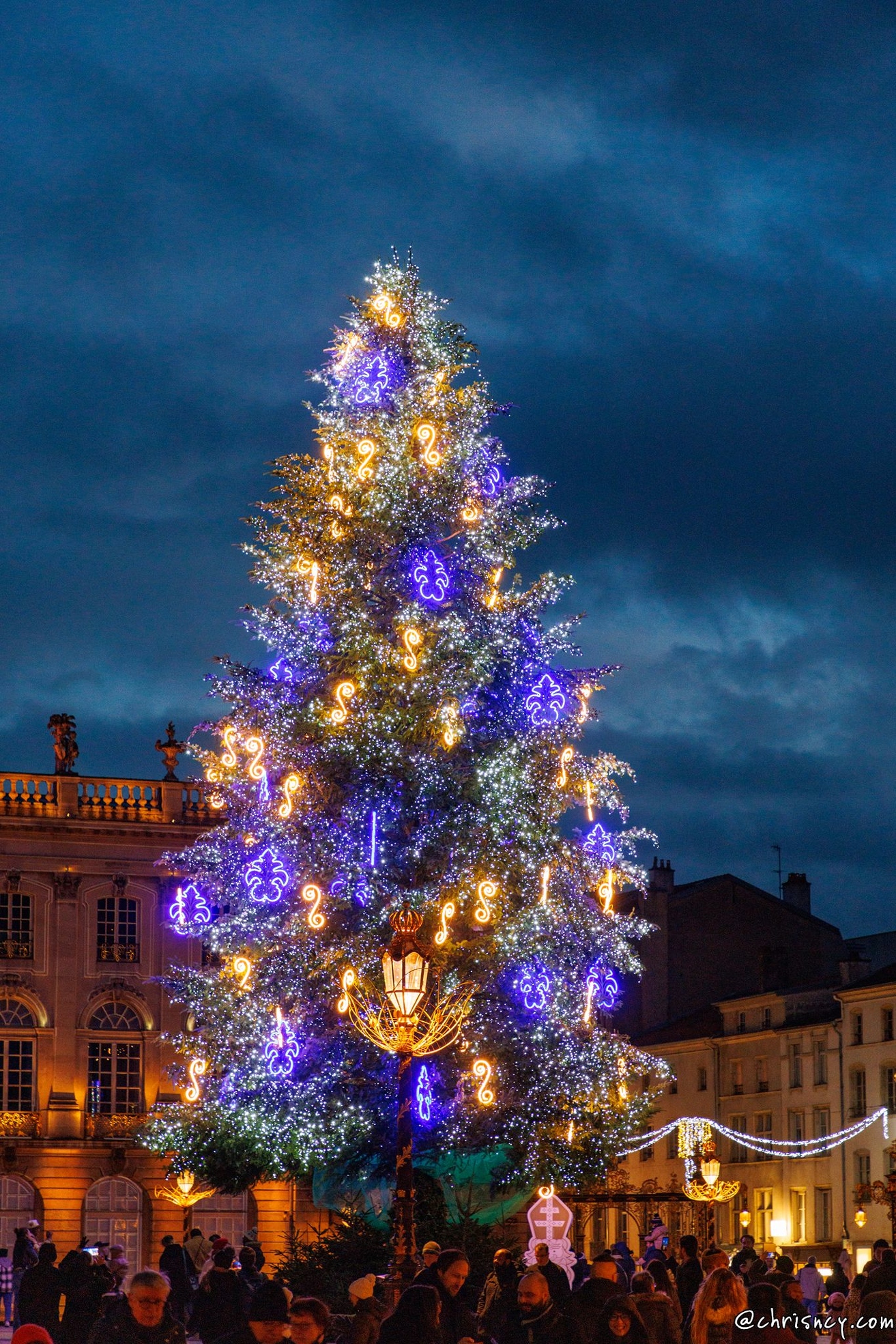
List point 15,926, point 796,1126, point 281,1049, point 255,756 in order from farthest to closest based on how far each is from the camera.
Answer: point 796,1126 → point 15,926 → point 255,756 → point 281,1049

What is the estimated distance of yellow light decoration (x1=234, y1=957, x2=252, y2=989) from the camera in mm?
26969

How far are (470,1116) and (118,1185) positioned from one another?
1151 inches

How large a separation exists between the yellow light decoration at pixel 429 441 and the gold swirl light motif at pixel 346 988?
23.5ft

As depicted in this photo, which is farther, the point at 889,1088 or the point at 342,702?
the point at 889,1088

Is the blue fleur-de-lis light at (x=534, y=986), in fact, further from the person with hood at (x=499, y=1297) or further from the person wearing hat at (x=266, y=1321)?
the person wearing hat at (x=266, y=1321)

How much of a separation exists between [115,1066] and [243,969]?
27.5m

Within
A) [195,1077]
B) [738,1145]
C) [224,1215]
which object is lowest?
[224,1215]

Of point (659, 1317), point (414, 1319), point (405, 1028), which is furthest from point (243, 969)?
point (414, 1319)

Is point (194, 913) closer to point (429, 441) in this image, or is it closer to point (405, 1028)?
point (429, 441)

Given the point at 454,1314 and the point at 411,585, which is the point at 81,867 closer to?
the point at 411,585

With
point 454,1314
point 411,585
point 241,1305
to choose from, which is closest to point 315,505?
point 411,585

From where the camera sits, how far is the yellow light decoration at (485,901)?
2560 cm

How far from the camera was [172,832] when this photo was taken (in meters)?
55.4

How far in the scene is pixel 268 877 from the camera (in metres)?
26.9
